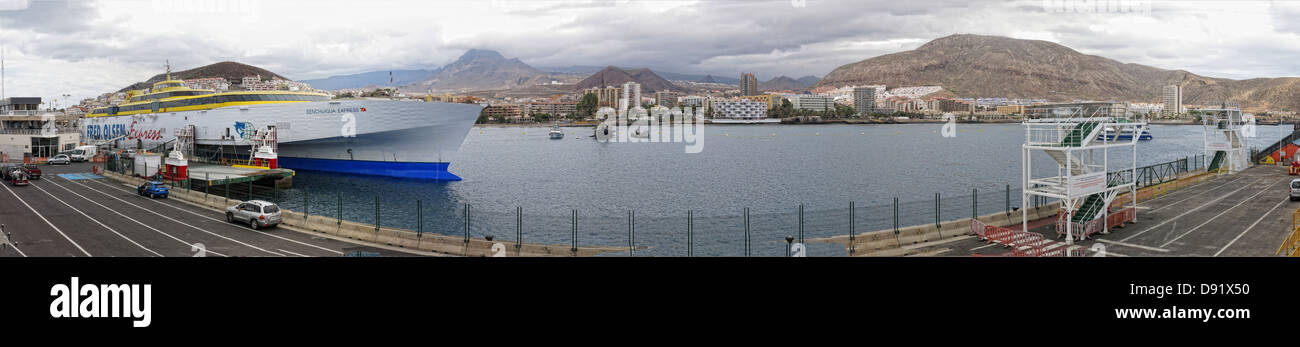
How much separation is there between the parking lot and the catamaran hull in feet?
56.2

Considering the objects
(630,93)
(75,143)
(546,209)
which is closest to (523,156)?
(75,143)

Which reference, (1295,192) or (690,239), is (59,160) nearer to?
(690,239)

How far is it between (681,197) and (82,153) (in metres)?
39.1

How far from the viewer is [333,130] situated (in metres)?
41.5

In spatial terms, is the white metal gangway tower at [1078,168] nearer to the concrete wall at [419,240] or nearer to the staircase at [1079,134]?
the staircase at [1079,134]

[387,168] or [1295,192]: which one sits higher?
[387,168]

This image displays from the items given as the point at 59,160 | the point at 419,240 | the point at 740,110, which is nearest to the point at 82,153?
the point at 59,160

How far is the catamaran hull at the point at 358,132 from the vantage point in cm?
4078

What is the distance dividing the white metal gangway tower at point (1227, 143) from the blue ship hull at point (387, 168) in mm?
37873

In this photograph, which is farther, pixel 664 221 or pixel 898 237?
pixel 664 221

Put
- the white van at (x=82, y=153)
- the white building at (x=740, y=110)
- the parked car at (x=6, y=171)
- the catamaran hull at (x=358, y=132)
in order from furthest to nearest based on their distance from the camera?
the white building at (x=740, y=110)
the white van at (x=82, y=153)
the catamaran hull at (x=358, y=132)
the parked car at (x=6, y=171)

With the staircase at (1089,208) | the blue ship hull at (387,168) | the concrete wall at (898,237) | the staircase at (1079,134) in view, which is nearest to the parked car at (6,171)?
the blue ship hull at (387,168)

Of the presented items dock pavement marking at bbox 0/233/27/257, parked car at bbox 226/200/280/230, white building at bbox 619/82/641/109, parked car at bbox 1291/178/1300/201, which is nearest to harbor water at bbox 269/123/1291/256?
parked car at bbox 226/200/280/230
